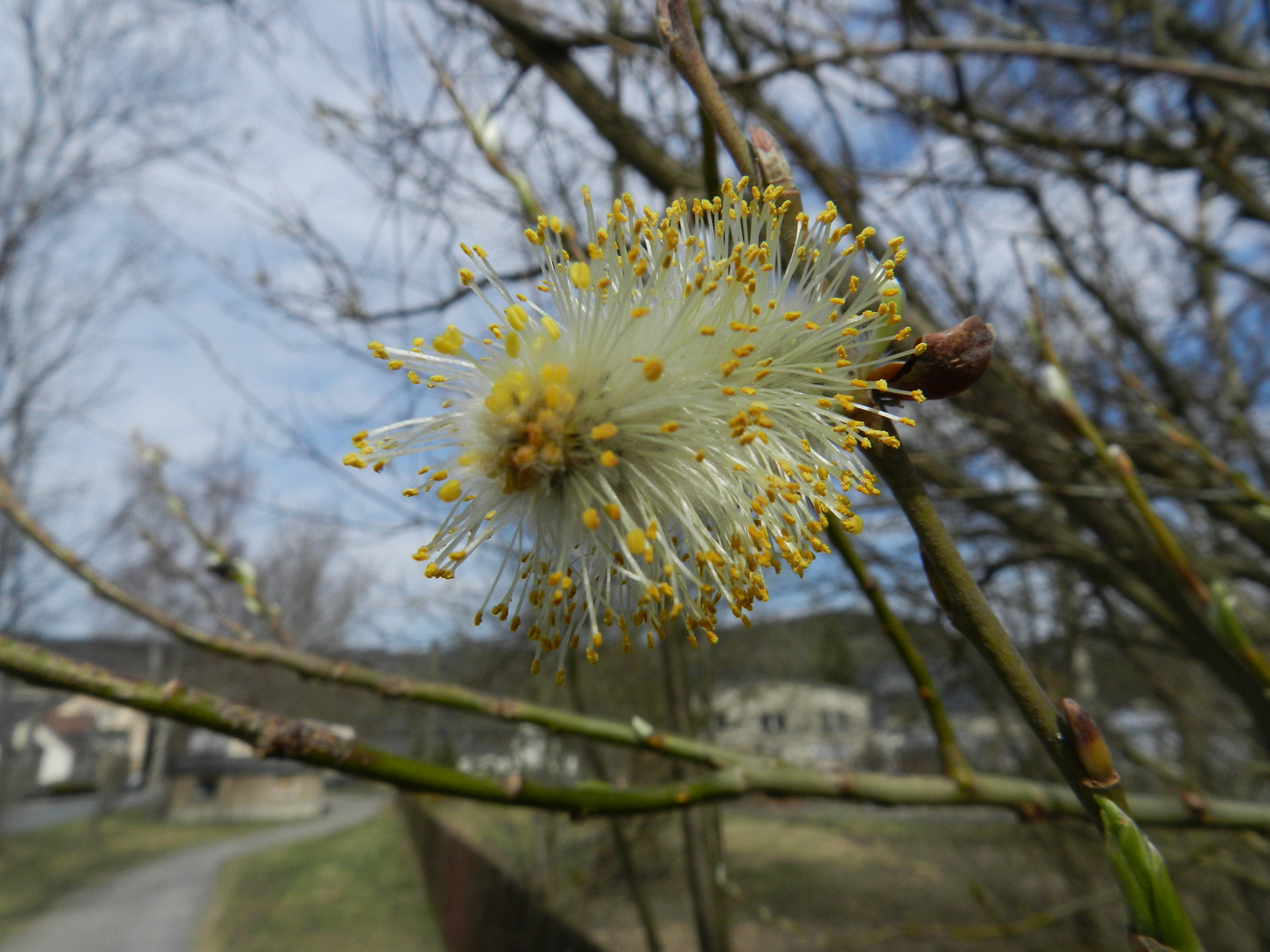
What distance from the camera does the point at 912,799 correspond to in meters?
1.21

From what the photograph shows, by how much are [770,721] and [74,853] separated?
11629 millimetres

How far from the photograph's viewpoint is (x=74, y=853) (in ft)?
41.1

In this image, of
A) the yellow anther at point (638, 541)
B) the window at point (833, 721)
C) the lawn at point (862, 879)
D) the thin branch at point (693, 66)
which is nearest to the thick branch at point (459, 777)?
the yellow anther at point (638, 541)

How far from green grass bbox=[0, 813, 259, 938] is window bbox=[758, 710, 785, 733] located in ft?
30.0

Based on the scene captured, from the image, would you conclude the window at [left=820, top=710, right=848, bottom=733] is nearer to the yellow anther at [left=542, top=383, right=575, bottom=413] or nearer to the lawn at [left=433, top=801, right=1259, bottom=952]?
the lawn at [left=433, top=801, right=1259, bottom=952]

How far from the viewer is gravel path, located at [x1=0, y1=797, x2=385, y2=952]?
8.59 m

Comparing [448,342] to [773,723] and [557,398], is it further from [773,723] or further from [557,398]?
[773,723]

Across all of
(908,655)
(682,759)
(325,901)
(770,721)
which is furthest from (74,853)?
(908,655)

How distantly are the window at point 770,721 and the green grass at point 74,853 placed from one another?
30.0 feet

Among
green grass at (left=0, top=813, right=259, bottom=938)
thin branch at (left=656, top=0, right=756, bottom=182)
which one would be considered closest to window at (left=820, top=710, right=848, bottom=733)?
green grass at (left=0, top=813, right=259, bottom=938)

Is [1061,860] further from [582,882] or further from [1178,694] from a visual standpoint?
[582,882]

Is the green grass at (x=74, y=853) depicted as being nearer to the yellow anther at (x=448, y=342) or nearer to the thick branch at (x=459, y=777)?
the thick branch at (x=459, y=777)

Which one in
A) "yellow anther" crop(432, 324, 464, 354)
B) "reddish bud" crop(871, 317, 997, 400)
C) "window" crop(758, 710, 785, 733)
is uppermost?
"window" crop(758, 710, 785, 733)

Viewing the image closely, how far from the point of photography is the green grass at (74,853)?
10.2 metres
